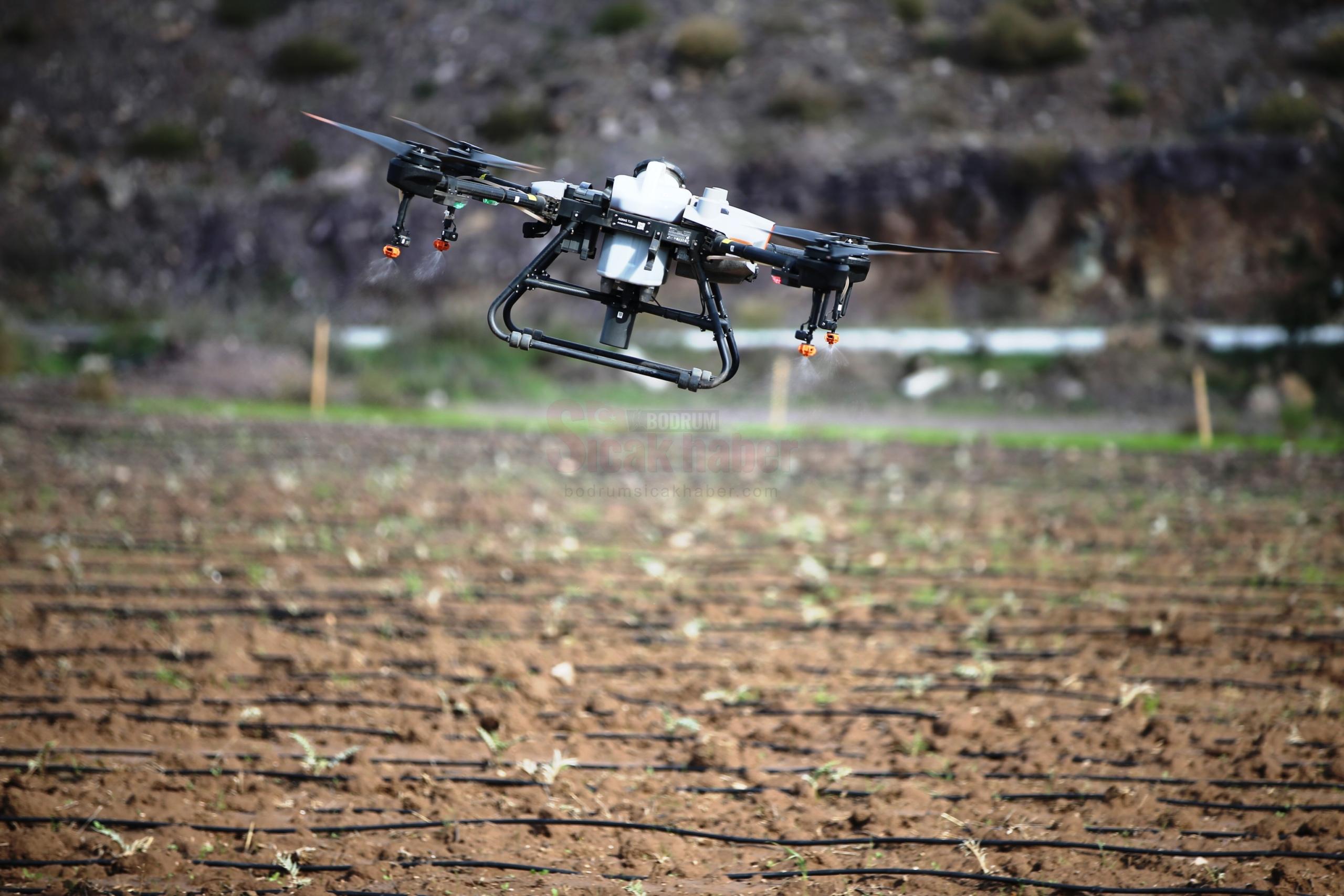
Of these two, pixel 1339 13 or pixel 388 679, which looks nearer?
pixel 388 679

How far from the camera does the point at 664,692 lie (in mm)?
9148

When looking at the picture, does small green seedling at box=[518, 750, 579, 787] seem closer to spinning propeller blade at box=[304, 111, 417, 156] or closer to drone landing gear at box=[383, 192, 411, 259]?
drone landing gear at box=[383, 192, 411, 259]

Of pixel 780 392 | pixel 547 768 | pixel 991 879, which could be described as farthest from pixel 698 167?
pixel 991 879

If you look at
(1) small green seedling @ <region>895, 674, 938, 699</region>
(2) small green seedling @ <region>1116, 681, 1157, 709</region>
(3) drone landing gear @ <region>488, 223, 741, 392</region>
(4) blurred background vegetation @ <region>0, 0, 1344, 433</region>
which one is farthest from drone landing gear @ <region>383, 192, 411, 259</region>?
(4) blurred background vegetation @ <region>0, 0, 1344, 433</region>

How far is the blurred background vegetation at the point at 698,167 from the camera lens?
33312mm

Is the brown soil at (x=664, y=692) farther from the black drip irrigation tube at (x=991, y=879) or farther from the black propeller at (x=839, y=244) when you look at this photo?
the black propeller at (x=839, y=244)

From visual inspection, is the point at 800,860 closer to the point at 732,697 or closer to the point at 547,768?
the point at 547,768

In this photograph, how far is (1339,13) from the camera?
40.9 meters

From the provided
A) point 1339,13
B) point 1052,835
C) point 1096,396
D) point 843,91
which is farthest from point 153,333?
point 1339,13

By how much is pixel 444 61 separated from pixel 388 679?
40.1 meters

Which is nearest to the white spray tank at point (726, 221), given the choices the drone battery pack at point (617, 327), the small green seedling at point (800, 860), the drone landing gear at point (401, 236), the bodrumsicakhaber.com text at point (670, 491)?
the drone battery pack at point (617, 327)

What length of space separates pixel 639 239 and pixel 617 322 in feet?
1.55

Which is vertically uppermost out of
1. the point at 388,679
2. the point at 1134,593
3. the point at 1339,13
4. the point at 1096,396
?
the point at 1339,13

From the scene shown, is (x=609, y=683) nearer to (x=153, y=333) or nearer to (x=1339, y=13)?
(x=153, y=333)
